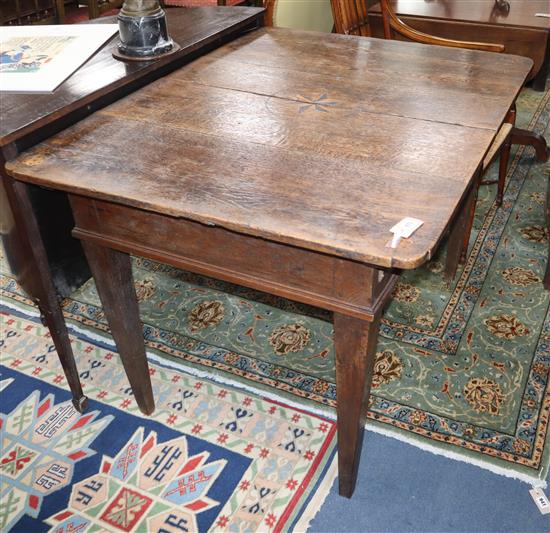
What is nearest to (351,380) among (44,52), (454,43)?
(44,52)

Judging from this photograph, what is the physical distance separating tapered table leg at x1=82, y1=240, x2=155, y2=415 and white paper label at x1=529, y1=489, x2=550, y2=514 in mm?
1007

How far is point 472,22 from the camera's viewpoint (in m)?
3.13

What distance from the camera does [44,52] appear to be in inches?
60.1

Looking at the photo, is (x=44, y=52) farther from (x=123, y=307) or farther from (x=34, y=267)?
(x=123, y=307)

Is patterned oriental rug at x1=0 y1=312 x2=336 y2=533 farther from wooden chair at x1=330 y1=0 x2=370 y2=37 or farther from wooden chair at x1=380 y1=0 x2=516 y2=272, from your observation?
wooden chair at x1=330 y1=0 x2=370 y2=37

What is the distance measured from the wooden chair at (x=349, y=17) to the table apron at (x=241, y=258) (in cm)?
144

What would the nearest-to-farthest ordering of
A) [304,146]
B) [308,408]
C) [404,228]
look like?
[404,228]
[304,146]
[308,408]

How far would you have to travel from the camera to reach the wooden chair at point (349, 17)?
7.43 ft

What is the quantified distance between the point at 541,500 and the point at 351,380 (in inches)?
24.9

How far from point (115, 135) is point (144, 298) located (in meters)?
0.95

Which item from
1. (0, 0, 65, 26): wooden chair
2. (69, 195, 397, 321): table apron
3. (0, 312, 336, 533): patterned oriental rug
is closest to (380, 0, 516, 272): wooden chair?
(0, 312, 336, 533): patterned oriental rug

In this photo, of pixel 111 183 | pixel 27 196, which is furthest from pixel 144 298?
pixel 111 183

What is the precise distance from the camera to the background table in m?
1.23

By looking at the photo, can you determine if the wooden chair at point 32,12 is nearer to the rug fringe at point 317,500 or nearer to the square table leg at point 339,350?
the square table leg at point 339,350
